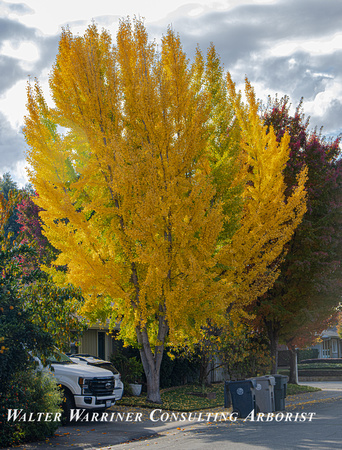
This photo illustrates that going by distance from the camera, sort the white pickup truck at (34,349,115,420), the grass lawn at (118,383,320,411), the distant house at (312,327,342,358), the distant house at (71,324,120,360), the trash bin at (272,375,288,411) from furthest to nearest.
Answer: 1. the distant house at (312,327,342,358)
2. the distant house at (71,324,120,360)
3. the grass lawn at (118,383,320,411)
4. the trash bin at (272,375,288,411)
5. the white pickup truck at (34,349,115,420)

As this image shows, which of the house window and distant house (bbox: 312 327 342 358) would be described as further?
the house window

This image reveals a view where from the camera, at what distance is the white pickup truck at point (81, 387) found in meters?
12.4

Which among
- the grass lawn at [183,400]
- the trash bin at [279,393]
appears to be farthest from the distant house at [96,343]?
the trash bin at [279,393]

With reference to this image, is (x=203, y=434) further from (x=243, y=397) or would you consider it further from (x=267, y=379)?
(x=267, y=379)

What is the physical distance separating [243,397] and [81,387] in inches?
168

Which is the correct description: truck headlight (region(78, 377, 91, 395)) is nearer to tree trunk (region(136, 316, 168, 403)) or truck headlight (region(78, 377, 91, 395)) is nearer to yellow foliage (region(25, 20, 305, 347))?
yellow foliage (region(25, 20, 305, 347))

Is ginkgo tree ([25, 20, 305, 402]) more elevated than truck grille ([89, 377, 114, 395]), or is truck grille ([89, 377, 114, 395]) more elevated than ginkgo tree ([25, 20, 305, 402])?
ginkgo tree ([25, 20, 305, 402])

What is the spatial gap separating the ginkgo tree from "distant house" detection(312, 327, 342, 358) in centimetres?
4148

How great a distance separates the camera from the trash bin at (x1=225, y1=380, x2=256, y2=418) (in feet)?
44.2

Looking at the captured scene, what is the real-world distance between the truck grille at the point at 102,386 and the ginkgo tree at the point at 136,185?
221cm

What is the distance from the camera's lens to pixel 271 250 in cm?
1858

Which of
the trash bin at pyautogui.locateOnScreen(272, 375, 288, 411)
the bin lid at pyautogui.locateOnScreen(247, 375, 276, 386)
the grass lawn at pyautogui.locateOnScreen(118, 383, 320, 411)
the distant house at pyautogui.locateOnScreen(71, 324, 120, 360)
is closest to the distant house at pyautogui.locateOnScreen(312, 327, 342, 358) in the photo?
the grass lawn at pyautogui.locateOnScreen(118, 383, 320, 411)

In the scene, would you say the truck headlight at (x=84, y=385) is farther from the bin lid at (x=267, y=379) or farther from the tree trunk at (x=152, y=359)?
the bin lid at (x=267, y=379)

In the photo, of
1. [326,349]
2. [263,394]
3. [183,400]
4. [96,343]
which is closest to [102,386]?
[263,394]
